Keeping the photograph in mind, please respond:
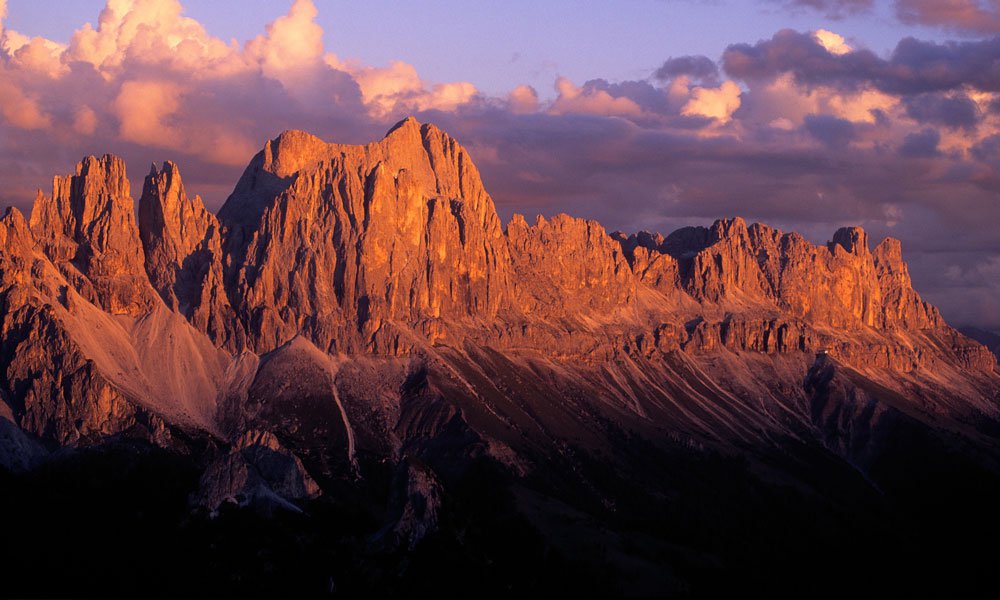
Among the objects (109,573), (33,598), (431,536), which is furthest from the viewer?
(431,536)

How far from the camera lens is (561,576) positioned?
17088 centimetres

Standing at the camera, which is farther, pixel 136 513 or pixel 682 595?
pixel 136 513

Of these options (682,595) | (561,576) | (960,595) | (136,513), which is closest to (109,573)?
(136,513)

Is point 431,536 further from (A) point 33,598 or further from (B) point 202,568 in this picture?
(A) point 33,598

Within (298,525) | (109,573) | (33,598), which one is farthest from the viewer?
(298,525)

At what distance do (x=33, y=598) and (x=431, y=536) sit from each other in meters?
46.6

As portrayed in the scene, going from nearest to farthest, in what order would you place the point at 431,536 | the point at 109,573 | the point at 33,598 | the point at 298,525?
the point at 33,598 < the point at 109,573 < the point at 431,536 < the point at 298,525

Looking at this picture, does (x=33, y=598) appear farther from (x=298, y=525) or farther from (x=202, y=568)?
(x=298, y=525)

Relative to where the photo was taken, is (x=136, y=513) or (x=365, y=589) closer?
(x=365, y=589)

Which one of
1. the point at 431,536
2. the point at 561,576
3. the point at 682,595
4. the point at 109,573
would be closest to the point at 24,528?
the point at 109,573

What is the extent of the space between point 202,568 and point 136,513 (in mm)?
25805

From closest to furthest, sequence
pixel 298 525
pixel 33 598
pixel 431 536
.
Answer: pixel 33 598 → pixel 431 536 → pixel 298 525

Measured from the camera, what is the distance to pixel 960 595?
186875 mm

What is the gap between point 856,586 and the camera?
591 ft
